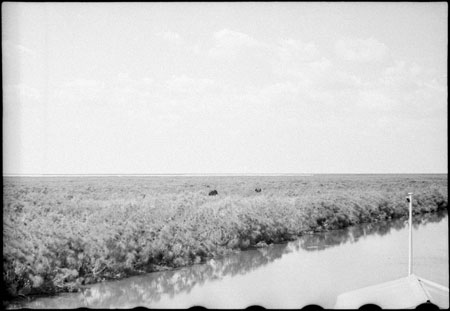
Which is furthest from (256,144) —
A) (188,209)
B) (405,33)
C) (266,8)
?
(405,33)

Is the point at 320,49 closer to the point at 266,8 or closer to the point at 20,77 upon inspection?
the point at 266,8

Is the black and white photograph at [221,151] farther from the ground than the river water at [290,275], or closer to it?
farther from the ground

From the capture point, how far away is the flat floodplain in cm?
310

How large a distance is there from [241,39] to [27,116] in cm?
158

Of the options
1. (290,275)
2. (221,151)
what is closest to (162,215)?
(221,151)

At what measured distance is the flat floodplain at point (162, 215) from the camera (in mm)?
3102

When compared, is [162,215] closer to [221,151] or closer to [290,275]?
[221,151]

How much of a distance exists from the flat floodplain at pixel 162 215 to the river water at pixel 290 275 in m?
0.09

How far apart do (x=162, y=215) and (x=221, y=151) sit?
680mm

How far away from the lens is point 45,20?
314 cm

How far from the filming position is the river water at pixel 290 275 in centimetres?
315

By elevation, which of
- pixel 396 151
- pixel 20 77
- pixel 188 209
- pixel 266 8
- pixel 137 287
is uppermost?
pixel 266 8

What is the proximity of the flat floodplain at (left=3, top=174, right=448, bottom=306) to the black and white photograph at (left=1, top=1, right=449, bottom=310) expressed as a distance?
0.04 feet

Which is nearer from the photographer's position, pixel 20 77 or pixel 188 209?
pixel 20 77
